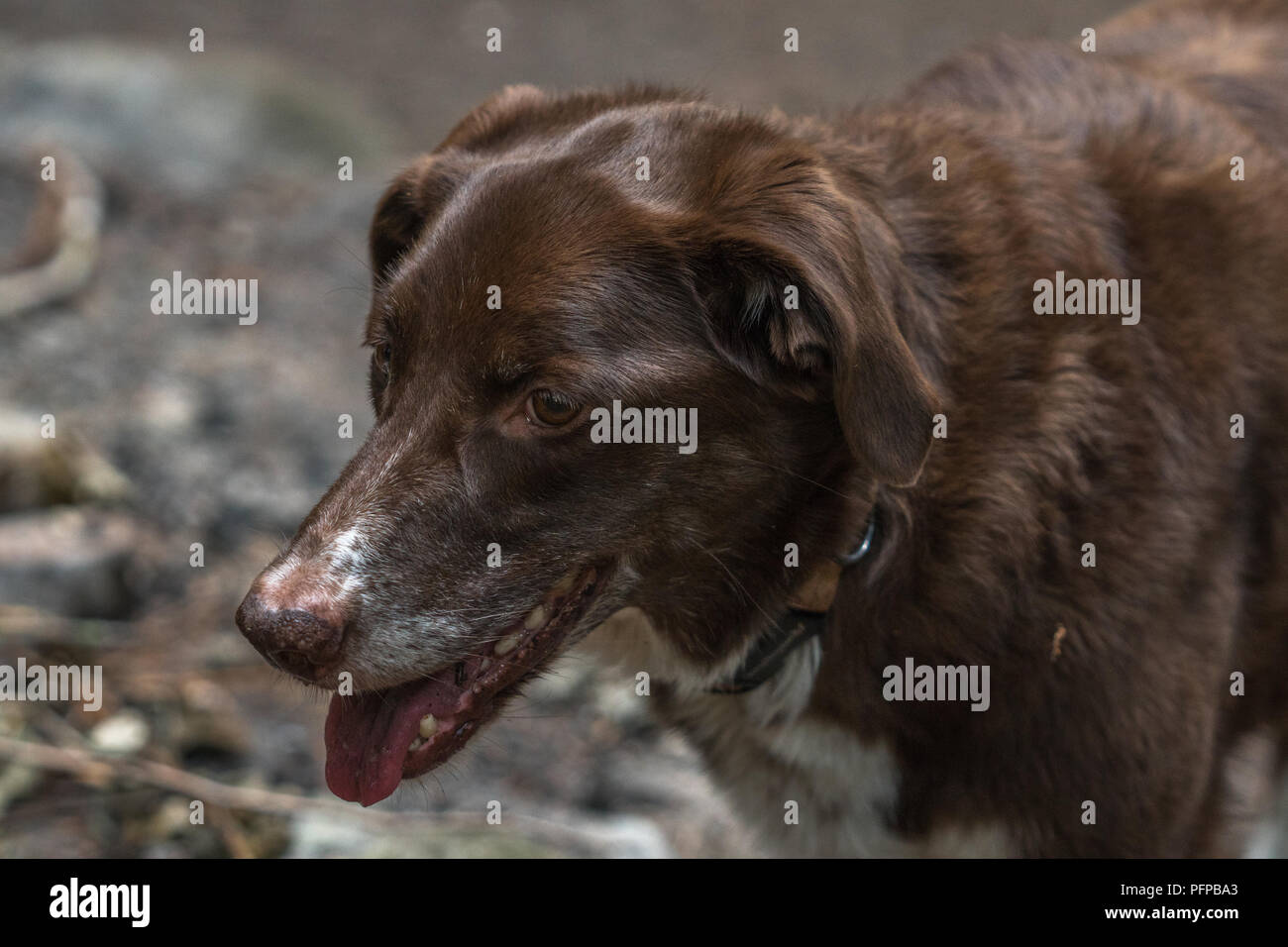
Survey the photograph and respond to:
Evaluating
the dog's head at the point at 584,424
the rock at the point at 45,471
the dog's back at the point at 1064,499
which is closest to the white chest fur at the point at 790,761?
the dog's back at the point at 1064,499

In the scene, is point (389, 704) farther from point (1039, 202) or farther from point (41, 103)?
point (41, 103)

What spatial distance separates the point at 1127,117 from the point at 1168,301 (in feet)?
1.62

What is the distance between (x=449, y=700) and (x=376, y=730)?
Result: 0.14 m

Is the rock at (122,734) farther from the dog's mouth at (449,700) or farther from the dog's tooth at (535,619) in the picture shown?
the dog's tooth at (535,619)

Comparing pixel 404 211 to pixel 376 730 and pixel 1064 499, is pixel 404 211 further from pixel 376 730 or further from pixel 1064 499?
pixel 1064 499

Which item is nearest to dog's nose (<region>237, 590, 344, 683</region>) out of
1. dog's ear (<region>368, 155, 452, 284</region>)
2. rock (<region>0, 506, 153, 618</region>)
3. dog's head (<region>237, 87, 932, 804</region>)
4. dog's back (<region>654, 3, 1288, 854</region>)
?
dog's head (<region>237, 87, 932, 804</region>)

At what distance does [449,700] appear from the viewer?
252 centimetres

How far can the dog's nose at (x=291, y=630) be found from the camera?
2189mm

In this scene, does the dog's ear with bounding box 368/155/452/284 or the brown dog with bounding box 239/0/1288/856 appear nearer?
the brown dog with bounding box 239/0/1288/856

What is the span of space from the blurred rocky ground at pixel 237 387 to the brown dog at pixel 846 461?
43cm

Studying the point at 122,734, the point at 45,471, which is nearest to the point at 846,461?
the point at 122,734

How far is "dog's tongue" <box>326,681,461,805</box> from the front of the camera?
241cm

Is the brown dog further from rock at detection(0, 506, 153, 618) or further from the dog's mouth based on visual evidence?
rock at detection(0, 506, 153, 618)

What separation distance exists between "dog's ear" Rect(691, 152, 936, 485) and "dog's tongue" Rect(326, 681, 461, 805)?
872 millimetres
